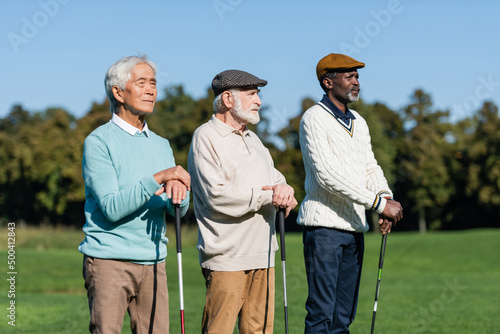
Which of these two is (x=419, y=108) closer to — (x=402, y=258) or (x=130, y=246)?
(x=402, y=258)

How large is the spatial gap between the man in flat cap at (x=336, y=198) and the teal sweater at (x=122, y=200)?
1228mm

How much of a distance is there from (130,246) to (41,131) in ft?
181

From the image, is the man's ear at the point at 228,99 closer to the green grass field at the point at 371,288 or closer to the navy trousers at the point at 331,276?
the navy trousers at the point at 331,276

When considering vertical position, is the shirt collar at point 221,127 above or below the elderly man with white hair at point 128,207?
above

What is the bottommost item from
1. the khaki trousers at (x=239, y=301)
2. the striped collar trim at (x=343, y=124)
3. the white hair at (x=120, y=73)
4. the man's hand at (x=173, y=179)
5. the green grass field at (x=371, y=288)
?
the green grass field at (x=371, y=288)

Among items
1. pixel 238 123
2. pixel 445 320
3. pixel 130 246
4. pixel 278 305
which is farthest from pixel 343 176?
pixel 278 305

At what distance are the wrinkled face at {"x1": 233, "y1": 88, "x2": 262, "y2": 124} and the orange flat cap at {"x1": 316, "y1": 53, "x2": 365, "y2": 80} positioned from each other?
88 cm

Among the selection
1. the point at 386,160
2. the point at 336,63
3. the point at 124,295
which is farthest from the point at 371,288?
the point at 386,160

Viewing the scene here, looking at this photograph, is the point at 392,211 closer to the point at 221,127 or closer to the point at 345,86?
the point at 345,86

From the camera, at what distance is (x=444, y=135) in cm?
5944

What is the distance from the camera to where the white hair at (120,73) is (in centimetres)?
374

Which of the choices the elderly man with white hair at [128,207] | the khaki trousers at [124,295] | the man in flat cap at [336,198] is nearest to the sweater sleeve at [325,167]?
the man in flat cap at [336,198]

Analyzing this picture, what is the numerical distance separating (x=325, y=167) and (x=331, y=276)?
77 cm

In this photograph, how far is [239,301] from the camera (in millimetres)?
3986
